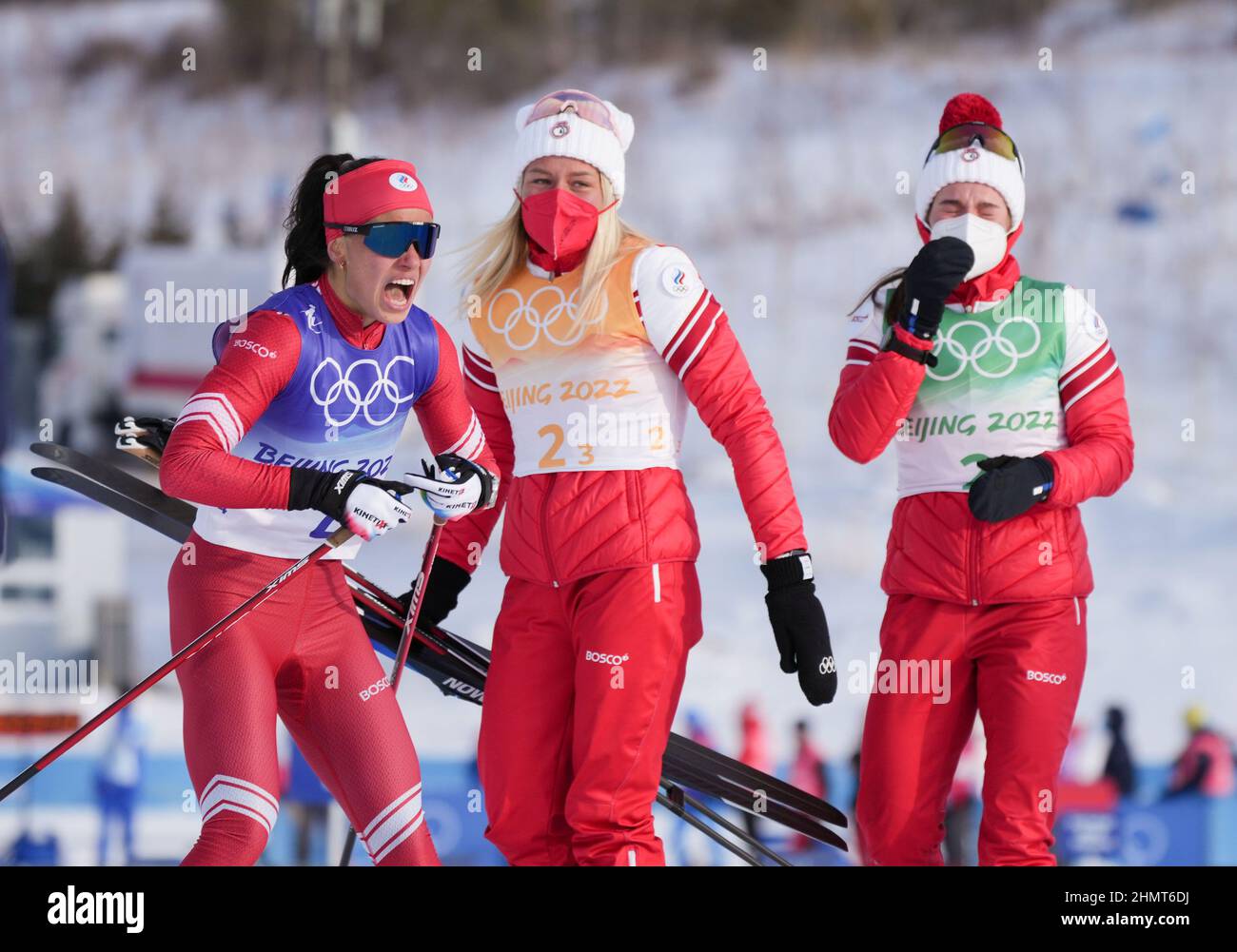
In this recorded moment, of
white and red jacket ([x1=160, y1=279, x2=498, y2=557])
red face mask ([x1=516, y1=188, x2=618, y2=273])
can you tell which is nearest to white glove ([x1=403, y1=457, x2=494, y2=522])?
white and red jacket ([x1=160, y1=279, x2=498, y2=557])

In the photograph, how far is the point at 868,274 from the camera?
13.6 m

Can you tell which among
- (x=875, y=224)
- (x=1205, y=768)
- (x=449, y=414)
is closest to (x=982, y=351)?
(x=449, y=414)

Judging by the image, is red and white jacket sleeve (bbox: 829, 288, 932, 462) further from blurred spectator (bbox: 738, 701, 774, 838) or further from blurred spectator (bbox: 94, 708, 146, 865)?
blurred spectator (bbox: 738, 701, 774, 838)

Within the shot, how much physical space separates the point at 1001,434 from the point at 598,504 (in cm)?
88

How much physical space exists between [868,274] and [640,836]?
11.0 metres

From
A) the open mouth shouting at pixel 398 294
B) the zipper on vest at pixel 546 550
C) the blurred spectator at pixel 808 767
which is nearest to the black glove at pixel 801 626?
the zipper on vest at pixel 546 550

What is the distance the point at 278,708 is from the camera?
10.0 ft

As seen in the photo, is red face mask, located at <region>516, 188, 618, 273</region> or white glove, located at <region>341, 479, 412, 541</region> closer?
white glove, located at <region>341, 479, 412, 541</region>

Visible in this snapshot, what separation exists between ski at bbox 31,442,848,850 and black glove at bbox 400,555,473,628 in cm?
3

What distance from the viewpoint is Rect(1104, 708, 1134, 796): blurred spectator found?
23.9 feet

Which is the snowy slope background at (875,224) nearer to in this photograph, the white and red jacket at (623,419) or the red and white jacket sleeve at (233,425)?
the white and red jacket at (623,419)

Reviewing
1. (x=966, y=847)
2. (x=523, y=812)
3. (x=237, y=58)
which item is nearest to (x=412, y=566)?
(x=966, y=847)

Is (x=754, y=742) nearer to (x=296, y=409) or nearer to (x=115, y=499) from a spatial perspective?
(x=115, y=499)
